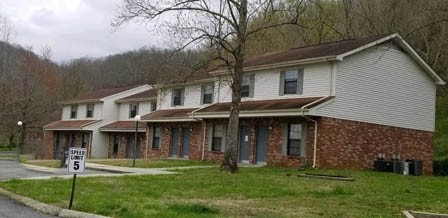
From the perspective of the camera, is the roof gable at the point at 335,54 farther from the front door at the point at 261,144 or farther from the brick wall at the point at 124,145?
the brick wall at the point at 124,145

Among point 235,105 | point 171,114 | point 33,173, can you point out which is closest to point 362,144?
point 235,105

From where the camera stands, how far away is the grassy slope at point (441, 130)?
117 ft

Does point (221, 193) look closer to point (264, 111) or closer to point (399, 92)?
point (264, 111)

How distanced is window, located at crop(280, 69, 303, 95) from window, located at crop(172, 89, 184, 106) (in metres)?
10.5

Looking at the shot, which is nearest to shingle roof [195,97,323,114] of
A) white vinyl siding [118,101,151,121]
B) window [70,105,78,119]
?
white vinyl siding [118,101,151,121]

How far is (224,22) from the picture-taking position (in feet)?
71.2

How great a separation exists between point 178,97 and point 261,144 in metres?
10.7

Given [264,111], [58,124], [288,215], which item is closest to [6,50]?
[58,124]

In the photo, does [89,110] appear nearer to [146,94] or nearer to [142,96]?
[146,94]

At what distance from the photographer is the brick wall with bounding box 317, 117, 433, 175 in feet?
78.7

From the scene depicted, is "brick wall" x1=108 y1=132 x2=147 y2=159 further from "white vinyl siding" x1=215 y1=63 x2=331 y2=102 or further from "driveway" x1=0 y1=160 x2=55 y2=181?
"driveway" x1=0 y1=160 x2=55 y2=181

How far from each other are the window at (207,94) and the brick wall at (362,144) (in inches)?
403

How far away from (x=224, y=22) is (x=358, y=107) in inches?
317

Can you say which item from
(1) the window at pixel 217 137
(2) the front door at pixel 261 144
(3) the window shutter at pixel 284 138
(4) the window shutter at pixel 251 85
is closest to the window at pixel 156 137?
(1) the window at pixel 217 137
